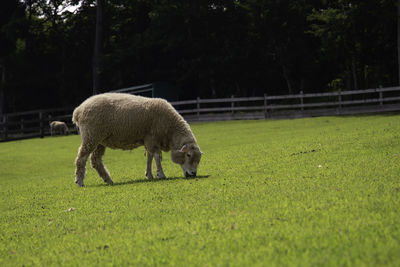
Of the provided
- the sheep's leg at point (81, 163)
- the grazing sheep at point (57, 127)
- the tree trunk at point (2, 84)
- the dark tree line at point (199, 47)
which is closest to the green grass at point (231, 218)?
the sheep's leg at point (81, 163)

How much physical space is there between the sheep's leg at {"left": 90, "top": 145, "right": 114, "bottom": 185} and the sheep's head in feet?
5.07

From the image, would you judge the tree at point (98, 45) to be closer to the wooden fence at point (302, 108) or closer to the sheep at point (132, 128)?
the wooden fence at point (302, 108)

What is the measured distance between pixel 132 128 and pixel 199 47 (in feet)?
91.4

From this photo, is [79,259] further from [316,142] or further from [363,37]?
[363,37]

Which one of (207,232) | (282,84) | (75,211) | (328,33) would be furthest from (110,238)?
(282,84)

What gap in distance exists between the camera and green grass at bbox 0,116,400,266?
3.81m

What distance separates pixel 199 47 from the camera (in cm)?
3672

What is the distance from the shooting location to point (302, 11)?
3425 cm

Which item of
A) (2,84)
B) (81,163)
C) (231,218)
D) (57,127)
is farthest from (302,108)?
(2,84)

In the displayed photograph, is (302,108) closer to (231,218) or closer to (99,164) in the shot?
(99,164)

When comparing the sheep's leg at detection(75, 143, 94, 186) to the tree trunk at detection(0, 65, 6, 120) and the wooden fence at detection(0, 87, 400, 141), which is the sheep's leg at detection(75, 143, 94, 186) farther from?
the tree trunk at detection(0, 65, 6, 120)

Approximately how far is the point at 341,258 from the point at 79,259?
230cm

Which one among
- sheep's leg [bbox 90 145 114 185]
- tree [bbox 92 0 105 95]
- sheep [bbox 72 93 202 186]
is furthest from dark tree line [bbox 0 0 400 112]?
sheep's leg [bbox 90 145 114 185]

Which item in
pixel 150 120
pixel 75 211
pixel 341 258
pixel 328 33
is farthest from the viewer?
pixel 328 33
